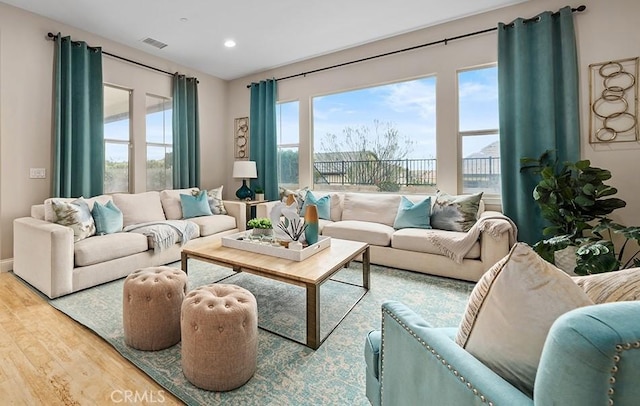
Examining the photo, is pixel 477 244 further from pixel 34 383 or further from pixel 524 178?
pixel 34 383

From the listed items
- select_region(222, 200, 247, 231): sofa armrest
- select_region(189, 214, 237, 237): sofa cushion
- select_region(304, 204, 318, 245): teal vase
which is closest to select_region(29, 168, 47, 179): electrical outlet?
select_region(189, 214, 237, 237): sofa cushion

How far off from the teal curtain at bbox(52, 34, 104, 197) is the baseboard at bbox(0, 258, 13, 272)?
80cm

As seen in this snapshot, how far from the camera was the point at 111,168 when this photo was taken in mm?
4098

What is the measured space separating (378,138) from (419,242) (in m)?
1.94

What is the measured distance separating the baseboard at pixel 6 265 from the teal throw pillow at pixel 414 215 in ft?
13.8

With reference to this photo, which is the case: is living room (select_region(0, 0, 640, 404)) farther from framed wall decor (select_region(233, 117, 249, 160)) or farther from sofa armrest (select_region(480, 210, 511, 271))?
framed wall decor (select_region(233, 117, 249, 160))

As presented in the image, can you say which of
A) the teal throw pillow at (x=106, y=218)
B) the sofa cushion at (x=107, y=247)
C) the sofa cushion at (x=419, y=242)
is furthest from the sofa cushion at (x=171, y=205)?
the sofa cushion at (x=419, y=242)

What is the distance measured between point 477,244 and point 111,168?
4.55 m

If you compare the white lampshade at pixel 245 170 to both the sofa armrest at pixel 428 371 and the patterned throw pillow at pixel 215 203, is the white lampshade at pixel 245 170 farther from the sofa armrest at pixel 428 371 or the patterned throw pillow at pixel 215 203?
the sofa armrest at pixel 428 371

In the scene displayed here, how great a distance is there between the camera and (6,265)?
10.5 feet

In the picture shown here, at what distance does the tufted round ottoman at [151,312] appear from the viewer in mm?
1741

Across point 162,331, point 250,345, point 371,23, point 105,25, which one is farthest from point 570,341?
point 105,25

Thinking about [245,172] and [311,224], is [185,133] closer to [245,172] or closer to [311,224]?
[245,172]

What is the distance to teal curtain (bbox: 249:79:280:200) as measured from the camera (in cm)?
499
